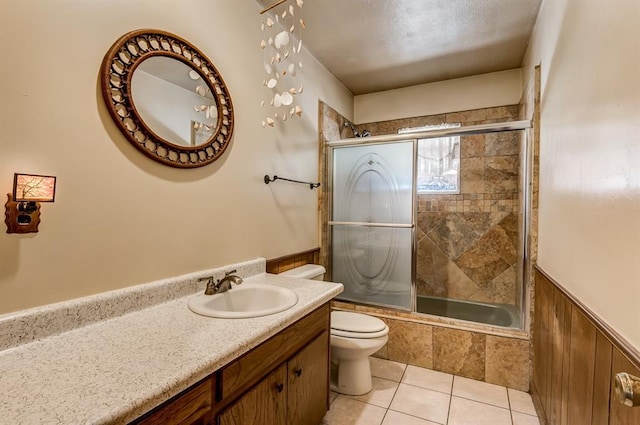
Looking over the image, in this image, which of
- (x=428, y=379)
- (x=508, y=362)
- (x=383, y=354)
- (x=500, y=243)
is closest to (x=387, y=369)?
(x=383, y=354)

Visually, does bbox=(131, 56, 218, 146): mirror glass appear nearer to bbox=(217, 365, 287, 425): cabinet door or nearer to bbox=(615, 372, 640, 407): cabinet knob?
bbox=(217, 365, 287, 425): cabinet door

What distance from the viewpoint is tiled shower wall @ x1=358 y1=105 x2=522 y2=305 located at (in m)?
2.93

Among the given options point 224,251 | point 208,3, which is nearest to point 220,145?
point 224,251

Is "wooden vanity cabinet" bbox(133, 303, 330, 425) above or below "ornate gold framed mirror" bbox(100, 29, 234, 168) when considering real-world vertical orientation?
below

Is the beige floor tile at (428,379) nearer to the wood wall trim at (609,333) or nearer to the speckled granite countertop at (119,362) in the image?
the wood wall trim at (609,333)

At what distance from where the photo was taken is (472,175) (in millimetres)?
3080

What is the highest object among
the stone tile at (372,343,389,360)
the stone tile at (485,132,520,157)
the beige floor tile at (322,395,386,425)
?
the stone tile at (485,132,520,157)

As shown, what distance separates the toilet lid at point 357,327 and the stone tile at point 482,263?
4.84 ft

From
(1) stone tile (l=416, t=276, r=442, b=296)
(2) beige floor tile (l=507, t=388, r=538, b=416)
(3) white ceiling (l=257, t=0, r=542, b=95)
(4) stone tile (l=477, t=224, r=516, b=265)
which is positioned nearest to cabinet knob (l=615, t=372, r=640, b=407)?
(2) beige floor tile (l=507, t=388, r=538, b=416)

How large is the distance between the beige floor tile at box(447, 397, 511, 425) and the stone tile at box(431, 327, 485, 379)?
305mm

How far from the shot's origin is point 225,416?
1.01 meters

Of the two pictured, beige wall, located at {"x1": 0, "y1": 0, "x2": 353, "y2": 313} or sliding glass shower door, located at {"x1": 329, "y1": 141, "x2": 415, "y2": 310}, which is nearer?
beige wall, located at {"x1": 0, "y1": 0, "x2": 353, "y2": 313}

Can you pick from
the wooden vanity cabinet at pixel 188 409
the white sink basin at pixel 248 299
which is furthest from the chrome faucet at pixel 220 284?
the wooden vanity cabinet at pixel 188 409

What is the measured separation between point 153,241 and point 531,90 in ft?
8.47
